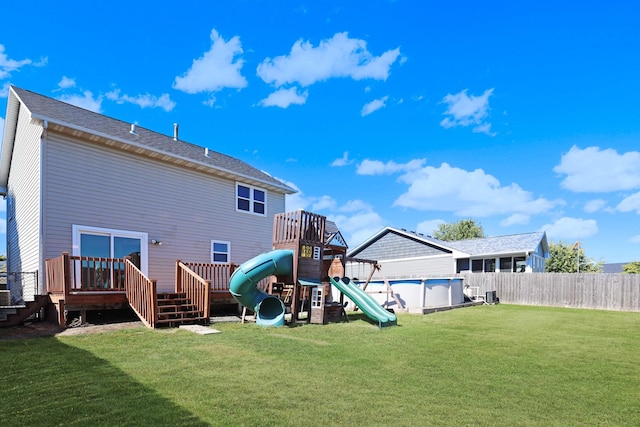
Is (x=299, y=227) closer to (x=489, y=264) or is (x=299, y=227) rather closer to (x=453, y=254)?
(x=453, y=254)

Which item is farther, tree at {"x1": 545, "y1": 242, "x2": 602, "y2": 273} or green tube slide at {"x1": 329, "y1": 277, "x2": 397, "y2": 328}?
tree at {"x1": 545, "y1": 242, "x2": 602, "y2": 273}

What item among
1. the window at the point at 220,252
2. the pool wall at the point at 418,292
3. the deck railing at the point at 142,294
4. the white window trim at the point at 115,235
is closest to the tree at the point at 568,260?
the pool wall at the point at 418,292

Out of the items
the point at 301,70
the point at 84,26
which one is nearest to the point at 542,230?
the point at 301,70

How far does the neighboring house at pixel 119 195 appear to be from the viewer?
10.0 meters

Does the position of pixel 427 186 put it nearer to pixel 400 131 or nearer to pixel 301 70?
pixel 400 131

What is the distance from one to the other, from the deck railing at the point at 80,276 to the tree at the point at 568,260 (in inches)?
1864

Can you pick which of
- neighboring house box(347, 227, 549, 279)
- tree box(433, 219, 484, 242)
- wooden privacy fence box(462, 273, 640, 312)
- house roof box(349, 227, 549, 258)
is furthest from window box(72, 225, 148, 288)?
tree box(433, 219, 484, 242)

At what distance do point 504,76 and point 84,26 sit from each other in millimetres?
17675

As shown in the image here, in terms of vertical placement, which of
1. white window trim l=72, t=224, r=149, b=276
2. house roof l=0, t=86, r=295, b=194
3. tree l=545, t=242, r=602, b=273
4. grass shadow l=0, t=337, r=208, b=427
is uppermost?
house roof l=0, t=86, r=295, b=194

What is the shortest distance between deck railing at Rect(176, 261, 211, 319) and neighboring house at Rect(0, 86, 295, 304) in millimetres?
1447

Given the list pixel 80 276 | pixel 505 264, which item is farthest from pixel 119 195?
pixel 505 264

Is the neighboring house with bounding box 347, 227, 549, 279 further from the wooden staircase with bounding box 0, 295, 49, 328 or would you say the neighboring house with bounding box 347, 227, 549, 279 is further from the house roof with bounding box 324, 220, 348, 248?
the wooden staircase with bounding box 0, 295, 49, 328

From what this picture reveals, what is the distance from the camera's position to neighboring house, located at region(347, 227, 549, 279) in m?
22.6

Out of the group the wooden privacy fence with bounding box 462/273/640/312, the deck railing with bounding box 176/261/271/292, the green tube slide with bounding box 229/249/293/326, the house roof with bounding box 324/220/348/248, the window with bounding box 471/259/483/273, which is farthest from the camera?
the house roof with bounding box 324/220/348/248
